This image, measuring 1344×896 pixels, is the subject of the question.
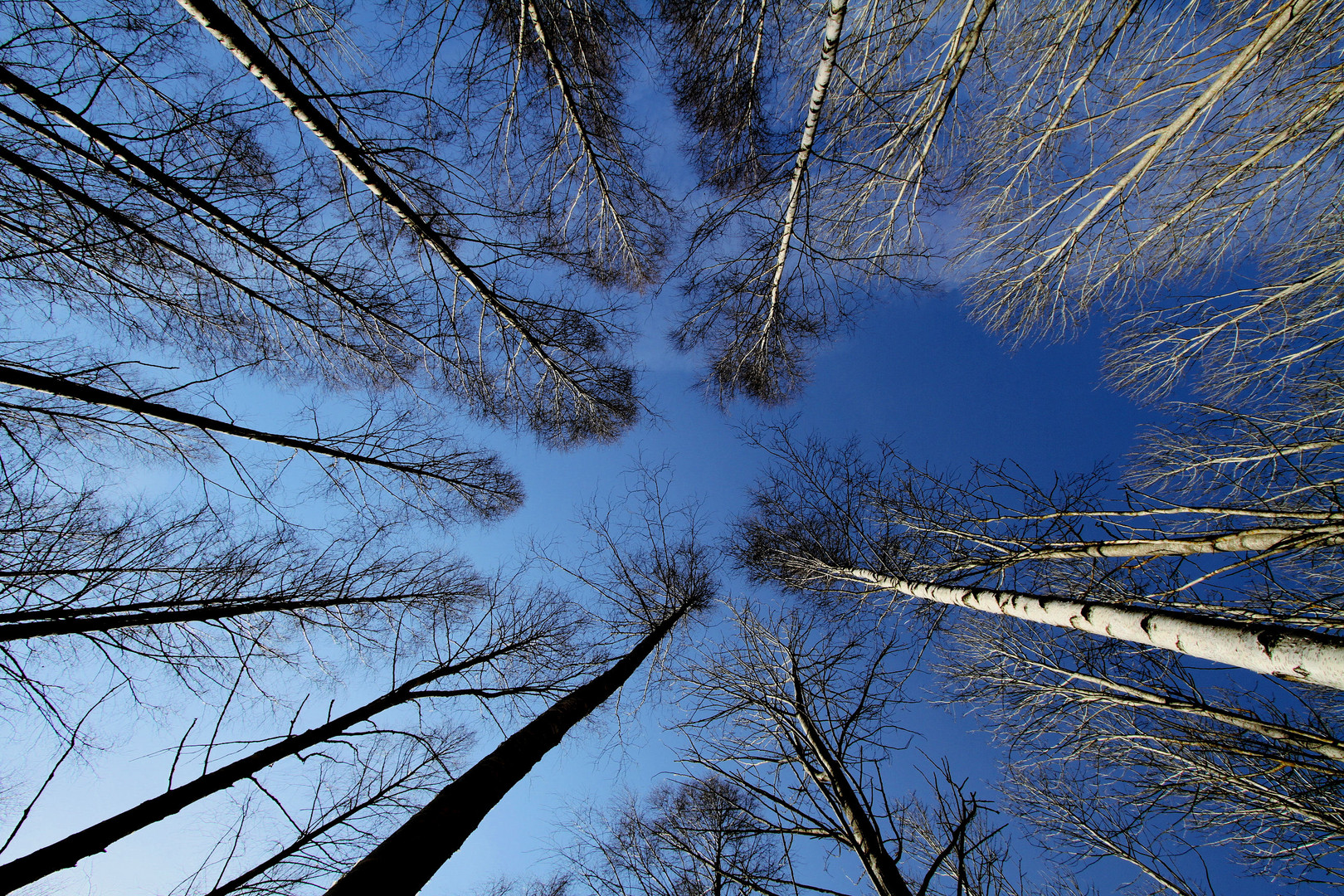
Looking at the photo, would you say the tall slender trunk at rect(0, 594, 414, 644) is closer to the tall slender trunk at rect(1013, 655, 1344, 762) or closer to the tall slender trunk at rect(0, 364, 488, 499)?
the tall slender trunk at rect(0, 364, 488, 499)

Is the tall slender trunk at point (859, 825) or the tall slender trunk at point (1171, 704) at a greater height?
the tall slender trunk at point (1171, 704)

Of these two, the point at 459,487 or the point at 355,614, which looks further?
the point at 459,487

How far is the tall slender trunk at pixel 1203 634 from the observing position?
1677 mm

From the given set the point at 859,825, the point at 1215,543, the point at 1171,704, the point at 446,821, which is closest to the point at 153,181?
the point at 446,821

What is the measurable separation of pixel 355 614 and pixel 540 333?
4.02 meters

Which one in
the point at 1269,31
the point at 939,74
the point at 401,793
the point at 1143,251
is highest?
the point at 1143,251

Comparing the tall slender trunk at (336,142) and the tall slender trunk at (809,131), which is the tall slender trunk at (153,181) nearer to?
the tall slender trunk at (336,142)

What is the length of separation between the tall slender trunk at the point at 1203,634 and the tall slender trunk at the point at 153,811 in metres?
5.67

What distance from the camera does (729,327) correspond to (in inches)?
201

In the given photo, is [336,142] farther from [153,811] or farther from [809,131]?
[153,811]

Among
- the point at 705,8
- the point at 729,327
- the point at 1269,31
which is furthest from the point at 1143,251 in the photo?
the point at 705,8

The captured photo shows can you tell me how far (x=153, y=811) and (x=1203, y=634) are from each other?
20.5ft

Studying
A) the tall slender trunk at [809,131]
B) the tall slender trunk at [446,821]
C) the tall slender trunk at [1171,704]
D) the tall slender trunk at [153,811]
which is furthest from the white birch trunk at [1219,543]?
the tall slender trunk at [153,811]

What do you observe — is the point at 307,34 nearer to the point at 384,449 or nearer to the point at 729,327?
the point at 384,449
